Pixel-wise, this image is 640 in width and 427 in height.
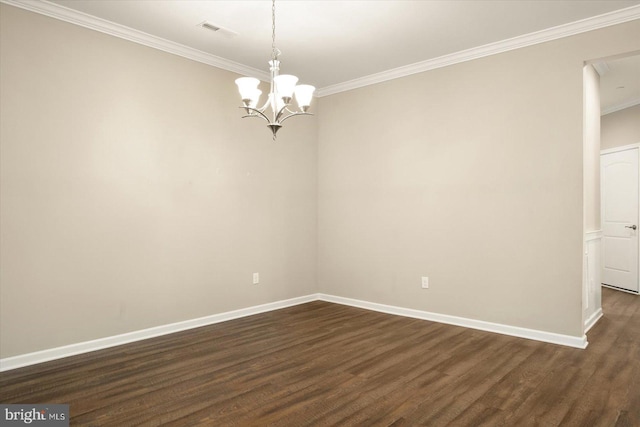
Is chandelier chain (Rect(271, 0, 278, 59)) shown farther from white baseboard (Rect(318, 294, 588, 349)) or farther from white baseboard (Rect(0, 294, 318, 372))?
white baseboard (Rect(318, 294, 588, 349))

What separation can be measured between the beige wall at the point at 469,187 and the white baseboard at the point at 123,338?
118 cm

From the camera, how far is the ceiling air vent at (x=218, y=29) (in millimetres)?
3566

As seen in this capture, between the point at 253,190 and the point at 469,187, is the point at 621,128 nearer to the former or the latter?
the point at 469,187

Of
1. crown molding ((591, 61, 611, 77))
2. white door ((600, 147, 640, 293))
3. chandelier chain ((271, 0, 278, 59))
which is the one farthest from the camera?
white door ((600, 147, 640, 293))

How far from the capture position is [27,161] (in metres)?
3.14

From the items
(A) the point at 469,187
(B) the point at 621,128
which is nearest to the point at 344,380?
(A) the point at 469,187

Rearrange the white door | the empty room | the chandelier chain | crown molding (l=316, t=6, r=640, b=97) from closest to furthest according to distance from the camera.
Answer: the empty room, the chandelier chain, crown molding (l=316, t=6, r=640, b=97), the white door

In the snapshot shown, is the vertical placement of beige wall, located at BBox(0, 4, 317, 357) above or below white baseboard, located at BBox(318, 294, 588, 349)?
above

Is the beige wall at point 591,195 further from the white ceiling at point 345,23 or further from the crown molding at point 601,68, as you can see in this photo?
the white ceiling at point 345,23

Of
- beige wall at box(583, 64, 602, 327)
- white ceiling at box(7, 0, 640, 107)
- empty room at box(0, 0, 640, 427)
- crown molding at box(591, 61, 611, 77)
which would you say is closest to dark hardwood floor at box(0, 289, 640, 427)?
empty room at box(0, 0, 640, 427)

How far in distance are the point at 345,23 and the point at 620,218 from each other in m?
5.38

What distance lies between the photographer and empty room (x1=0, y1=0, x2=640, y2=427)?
2762 mm

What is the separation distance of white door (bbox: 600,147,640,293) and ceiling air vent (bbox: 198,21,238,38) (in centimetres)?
594

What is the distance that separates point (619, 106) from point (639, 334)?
150 inches
